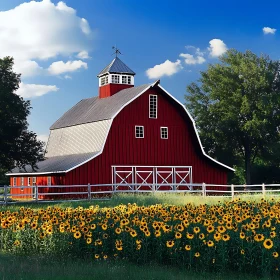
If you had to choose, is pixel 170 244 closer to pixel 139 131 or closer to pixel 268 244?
pixel 268 244

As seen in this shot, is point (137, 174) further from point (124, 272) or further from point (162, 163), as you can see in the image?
point (124, 272)

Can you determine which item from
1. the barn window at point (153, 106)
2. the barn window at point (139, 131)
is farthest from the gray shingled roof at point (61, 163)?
the barn window at point (153, 106)

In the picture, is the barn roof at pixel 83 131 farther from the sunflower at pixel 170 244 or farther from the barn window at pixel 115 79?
the sunflower at pixel 170 244

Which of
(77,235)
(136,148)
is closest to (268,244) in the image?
(77,235)

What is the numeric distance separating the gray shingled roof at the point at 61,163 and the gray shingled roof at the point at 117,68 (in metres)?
7.75

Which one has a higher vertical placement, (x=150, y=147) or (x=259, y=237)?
(x=150, y=147)

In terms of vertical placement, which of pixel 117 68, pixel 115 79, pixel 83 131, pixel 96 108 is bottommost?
pixel 83 131

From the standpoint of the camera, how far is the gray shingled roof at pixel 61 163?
39.1 meters

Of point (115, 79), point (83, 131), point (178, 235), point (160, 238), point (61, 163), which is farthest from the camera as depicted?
point (115, 79)

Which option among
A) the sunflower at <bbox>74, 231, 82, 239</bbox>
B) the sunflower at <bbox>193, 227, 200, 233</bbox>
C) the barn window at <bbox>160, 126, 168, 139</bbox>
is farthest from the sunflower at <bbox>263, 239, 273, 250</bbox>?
the barn window at <bbox>160, 126, 168, 139</bbox>

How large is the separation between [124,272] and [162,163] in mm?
30512

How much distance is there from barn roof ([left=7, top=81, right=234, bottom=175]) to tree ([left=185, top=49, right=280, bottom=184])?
54.1 feet

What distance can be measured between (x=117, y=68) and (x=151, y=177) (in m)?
10.6

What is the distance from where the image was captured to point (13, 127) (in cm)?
3978
